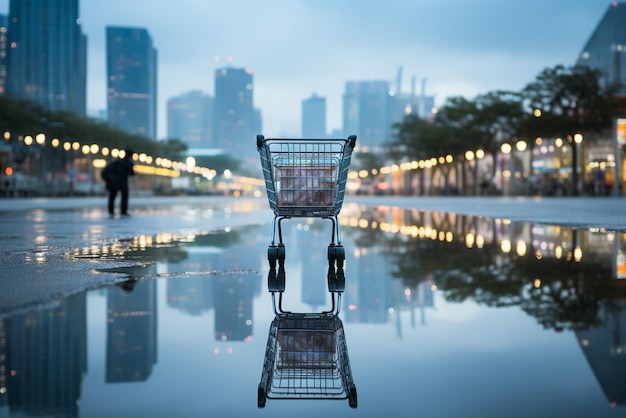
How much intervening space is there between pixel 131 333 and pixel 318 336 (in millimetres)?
1165

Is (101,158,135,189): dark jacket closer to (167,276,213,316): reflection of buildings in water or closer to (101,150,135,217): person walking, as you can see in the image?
(101,150,135,217): person walking

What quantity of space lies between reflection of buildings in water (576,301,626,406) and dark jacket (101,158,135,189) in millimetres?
17145

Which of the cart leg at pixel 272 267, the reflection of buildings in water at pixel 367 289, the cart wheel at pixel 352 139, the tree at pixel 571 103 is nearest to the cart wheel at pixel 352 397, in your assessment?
the reflection of buildings in water at pixel 367 289

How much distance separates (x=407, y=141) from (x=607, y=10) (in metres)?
32.4

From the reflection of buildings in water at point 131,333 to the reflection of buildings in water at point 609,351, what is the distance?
2.20 meters

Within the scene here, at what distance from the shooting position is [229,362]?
3.94 meters

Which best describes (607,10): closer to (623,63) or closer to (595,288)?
(623,63)

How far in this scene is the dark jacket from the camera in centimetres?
2086

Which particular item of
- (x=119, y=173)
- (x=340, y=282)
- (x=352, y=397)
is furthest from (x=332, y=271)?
(x=119, y=173)

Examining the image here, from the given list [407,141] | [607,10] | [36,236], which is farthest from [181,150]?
[36,236]

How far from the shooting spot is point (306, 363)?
3873mm

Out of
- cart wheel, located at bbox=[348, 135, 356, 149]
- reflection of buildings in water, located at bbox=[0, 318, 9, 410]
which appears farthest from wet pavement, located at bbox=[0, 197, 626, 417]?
cart wheel, located at bbox=[348, 135, 356, 149]

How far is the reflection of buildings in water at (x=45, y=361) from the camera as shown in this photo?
124 inches

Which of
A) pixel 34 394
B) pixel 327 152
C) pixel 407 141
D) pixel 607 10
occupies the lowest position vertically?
pixel 34 394
